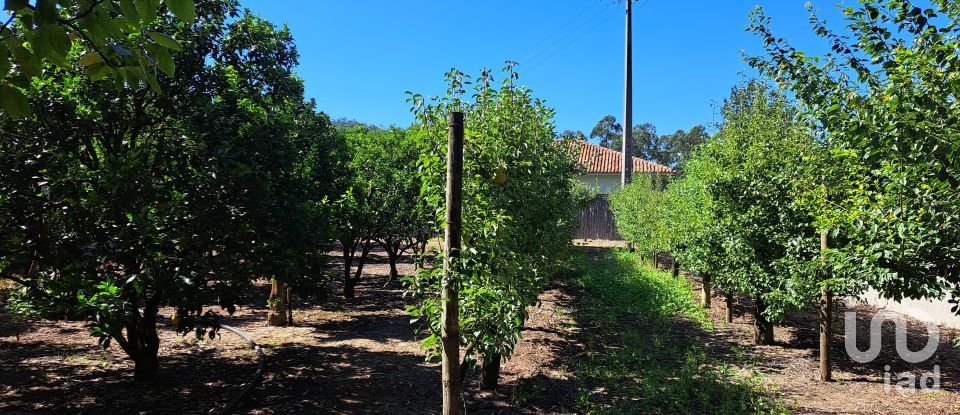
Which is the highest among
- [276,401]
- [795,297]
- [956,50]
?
[956,50]

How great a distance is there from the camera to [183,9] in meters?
1.13

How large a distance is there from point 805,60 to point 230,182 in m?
4.34

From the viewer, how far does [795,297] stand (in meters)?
5.70

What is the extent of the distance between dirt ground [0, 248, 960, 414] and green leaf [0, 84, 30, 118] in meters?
4.17

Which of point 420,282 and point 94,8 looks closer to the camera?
point 94,8

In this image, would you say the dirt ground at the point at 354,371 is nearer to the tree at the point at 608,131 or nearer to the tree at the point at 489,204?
the tree at the point at 489,204

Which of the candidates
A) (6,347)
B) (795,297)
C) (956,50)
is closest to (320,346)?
(6,347)

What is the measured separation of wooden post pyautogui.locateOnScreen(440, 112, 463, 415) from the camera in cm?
322

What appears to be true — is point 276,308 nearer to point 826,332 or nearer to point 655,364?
point 655,364

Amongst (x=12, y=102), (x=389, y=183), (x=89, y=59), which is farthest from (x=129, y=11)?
(x=389, y=183)

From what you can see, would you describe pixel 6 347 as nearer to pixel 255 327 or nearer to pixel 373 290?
pixel 255 327

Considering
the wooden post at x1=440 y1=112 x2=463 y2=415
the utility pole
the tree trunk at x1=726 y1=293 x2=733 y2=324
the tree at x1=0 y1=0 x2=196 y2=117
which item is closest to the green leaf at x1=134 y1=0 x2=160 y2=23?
the tree at x1=0 y1=0 x2=196 y2=117

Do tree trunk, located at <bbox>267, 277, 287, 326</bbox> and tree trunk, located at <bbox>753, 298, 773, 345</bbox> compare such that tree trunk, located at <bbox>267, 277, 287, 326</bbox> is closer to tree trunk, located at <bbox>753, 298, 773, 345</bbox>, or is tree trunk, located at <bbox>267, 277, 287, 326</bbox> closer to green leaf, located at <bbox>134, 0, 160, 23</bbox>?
tree trunk, located at <bbox>753, 298, 773, 345</bbox>

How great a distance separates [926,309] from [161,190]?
35.6 ft
